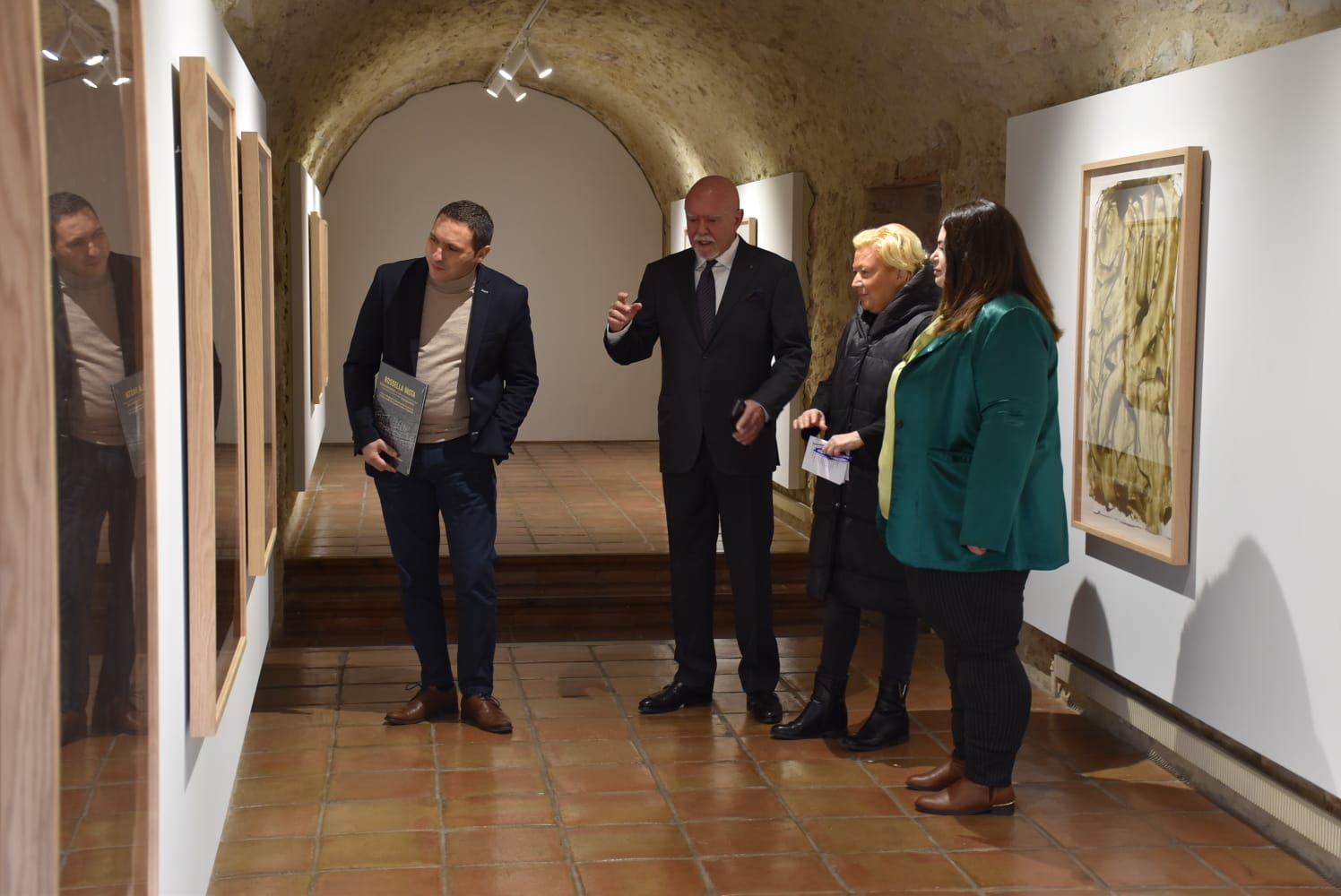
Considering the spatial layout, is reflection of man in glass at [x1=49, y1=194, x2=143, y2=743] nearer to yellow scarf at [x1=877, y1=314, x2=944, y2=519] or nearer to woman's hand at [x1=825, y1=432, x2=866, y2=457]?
yellow scarf at [x1=877, y1=314, x2=944, y2=519]

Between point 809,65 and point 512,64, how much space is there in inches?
111

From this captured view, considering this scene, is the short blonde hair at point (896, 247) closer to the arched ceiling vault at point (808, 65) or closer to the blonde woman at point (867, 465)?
the blonde woman at point (867, 465)

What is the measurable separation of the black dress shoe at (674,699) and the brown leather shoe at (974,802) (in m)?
1.37

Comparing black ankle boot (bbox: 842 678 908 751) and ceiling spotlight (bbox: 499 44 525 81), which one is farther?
ceiling spotlight (bbox: 499 44 525 81)

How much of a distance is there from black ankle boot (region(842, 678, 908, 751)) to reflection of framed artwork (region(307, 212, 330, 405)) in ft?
19.8

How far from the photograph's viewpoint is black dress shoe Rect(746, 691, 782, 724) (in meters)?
5.59

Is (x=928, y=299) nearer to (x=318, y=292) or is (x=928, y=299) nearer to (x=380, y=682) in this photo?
(x=380, y=682)

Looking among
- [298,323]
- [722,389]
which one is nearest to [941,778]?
[722,389]

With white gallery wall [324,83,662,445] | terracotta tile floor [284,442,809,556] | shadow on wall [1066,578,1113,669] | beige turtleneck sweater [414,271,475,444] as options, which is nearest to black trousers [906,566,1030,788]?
shadow on wall [1066,578,1113,669]

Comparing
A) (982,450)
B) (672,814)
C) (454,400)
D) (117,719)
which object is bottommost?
(672,814)

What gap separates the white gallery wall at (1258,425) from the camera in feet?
13.3

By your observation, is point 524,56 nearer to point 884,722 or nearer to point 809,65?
point 809,65

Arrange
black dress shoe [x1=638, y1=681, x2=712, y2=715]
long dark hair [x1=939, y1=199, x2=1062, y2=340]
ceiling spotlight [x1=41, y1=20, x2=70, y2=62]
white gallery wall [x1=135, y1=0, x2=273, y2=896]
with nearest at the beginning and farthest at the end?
1. ceiling spotlight [x1=41, y1=20, x2=70, y2=62]
2. white gallery wall [x1=135, y1=0, x2=273, y2=896]
3. long dark hair [x1=939, y1=199, x2=1062, y2=340]
4. black dress shoe [x1=638, y1=681, x2=712, y2=715]

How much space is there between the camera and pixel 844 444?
4891 millimetres
